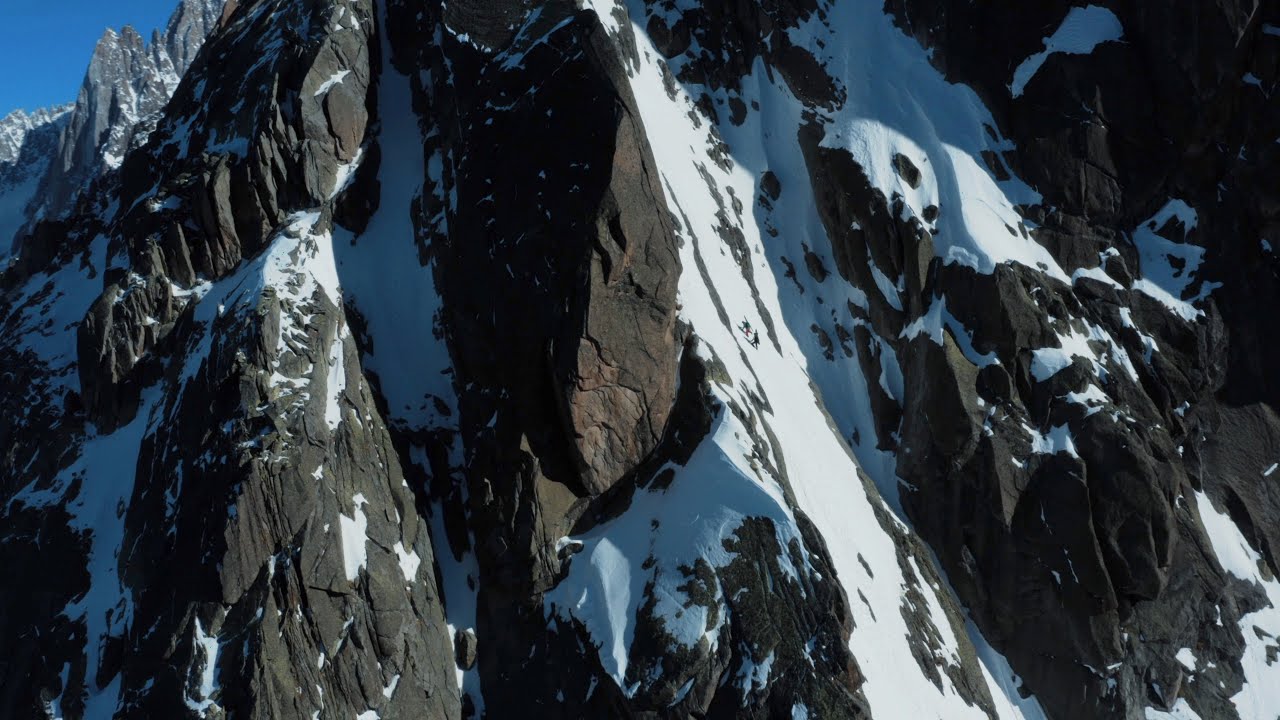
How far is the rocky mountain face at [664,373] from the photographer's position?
96.2ft

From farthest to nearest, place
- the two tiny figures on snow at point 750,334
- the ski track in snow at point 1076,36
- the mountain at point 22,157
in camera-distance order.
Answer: the mountain at point 22,157 → the ski track in snow at point 1076,36 → the two tiny figures on snow at point 750,334

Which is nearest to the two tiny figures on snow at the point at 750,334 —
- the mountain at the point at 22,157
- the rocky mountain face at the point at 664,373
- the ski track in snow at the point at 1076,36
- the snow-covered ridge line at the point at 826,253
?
the rocky mountain face at the point at 664,373

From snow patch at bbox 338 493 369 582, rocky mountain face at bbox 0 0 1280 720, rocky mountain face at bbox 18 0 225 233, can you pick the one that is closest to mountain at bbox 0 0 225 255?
rocky mountain face at bbox 18 0 225 233

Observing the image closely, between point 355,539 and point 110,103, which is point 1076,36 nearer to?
point 355,539

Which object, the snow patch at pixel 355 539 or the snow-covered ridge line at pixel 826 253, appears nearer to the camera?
the snow patch at pixel 355 539

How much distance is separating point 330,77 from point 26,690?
90.6 feet

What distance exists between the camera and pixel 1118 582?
37.6 meters

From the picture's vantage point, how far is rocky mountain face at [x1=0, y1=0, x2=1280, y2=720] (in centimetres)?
2933

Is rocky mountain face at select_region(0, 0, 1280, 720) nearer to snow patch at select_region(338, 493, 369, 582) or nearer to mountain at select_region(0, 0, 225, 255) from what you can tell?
snow patch at select_region(338, 493, 369, 582)

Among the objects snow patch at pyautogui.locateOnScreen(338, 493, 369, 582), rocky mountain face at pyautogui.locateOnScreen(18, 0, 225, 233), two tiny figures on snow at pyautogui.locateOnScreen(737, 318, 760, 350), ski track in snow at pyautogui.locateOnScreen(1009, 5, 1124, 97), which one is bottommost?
two tiny figures on snow at pyautogui.locateOnScreen(737, 318, 760, 350)

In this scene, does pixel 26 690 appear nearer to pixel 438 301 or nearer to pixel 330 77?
pixel 438 301

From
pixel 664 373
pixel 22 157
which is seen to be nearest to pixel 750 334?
pixel 664 373

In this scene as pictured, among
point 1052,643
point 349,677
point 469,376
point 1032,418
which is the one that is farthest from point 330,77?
point 1052,643

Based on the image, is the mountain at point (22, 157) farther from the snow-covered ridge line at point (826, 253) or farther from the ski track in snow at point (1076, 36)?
the ski track in snow at point (1076, 36)
